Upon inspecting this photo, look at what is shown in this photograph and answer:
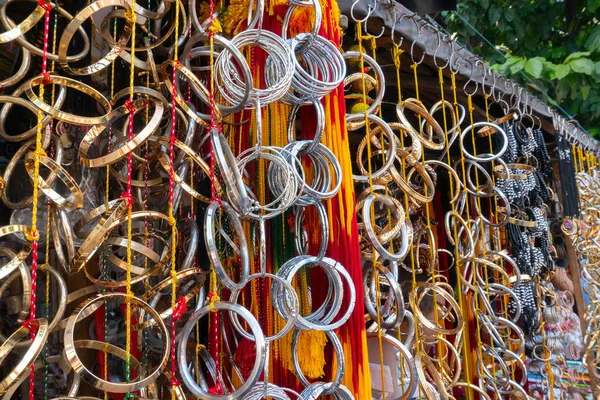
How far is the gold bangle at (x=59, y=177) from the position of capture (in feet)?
2.34

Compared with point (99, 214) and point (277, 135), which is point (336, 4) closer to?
point (277, 135)

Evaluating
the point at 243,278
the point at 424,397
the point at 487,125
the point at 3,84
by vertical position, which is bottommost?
the point at 424,397

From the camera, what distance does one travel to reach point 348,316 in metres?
0.98

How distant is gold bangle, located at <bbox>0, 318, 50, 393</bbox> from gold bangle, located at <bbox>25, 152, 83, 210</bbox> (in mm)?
167

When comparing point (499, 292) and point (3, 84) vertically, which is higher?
point (3, 84)

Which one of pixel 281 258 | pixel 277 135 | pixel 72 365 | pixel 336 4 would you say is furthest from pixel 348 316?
pixel 336 4

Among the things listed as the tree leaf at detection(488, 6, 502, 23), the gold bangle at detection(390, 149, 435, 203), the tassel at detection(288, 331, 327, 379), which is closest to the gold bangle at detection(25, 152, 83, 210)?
the tassel at detection(288, 331, 327, 379)

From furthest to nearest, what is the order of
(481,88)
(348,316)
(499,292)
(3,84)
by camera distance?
(481,88), (499,292), (348,316), (3,84)

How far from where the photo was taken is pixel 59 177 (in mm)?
757

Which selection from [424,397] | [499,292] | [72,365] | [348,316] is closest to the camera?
[72,365]

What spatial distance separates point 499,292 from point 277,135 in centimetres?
103

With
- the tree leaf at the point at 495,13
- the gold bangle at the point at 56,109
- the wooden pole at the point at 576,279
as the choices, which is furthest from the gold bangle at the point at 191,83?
the tree leaf at the point at 495,13

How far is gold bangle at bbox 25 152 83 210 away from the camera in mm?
714

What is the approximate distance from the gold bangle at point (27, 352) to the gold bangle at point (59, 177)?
167mm
